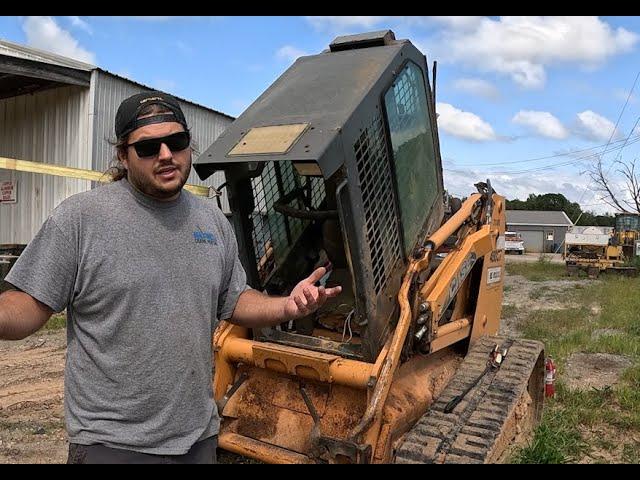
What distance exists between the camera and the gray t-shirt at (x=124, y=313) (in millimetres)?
2018

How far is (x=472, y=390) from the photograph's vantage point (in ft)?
13.2

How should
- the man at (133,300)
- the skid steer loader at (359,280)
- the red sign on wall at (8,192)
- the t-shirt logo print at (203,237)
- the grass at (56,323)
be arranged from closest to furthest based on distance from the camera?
the man at (133,300)
the t-shirt logo print at (203,237)
the skid steer loader at (359,280)
the grass at (56,323)
the red sign on wall at (8,192)

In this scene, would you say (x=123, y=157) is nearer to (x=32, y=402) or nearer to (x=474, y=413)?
(x=474, y=413)

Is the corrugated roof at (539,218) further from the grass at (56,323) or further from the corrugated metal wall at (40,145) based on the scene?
the grass at (56,323)

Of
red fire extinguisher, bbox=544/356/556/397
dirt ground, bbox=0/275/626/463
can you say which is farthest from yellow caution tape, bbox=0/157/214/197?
red fire extinguisher, bbox=544/356/556/397

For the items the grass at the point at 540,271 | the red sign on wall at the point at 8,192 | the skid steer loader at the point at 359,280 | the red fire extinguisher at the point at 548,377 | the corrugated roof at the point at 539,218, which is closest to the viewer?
the skid steer loader at the point at 359,280

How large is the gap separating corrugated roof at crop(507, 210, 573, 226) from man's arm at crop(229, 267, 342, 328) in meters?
61.1

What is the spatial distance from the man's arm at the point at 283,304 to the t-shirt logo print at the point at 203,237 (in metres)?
0.30

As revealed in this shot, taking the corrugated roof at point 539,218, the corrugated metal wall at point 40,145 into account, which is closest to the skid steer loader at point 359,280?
the corrugated metal wall at point 40,145

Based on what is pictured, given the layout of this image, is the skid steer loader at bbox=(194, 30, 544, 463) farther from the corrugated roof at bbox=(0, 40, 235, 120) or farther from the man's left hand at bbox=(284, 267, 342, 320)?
the corrugated roof at bbox=(0, 40, 235, 120)
